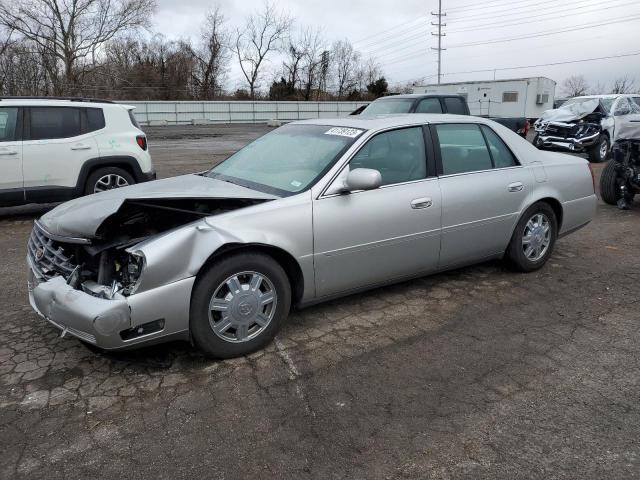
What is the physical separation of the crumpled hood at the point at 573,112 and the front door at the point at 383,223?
11886 mm

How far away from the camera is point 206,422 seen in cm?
282

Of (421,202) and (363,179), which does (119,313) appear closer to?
(363,179)

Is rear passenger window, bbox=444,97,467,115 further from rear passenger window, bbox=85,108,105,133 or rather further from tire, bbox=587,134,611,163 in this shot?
rear passenger window, bbox=85,108,105,133

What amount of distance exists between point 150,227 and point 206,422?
138 cm

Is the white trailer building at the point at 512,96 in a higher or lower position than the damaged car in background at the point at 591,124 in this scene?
higher

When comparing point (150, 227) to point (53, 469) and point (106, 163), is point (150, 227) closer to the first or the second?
point (53, 469)

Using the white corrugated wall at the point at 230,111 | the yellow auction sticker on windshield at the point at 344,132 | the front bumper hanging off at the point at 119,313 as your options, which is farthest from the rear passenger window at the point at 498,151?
the white corrugated wall at the point at 230,111

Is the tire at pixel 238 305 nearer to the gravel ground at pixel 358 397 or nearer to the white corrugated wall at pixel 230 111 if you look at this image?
the gravel ground at pixel 358 397

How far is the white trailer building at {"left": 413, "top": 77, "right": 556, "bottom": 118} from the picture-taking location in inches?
1220

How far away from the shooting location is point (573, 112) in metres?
14.5

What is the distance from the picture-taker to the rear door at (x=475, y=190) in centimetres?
442

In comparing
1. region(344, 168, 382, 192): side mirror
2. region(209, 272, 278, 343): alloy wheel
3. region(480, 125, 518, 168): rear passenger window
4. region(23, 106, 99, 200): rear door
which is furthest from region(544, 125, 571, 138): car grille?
region(209, 272, 278, 343): alloy wheel

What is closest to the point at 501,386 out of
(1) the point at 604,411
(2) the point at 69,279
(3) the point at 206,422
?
(1) the point at 604,411

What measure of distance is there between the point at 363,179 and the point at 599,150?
500 inches
